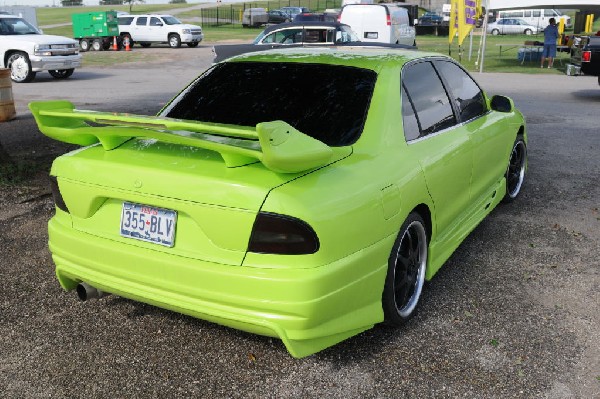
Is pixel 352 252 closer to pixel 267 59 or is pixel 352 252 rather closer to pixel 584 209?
pixel 267 59

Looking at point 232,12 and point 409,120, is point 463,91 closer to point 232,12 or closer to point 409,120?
point 409,120

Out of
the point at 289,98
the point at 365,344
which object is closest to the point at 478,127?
the point at 289,98

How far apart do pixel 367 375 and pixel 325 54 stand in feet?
6.56

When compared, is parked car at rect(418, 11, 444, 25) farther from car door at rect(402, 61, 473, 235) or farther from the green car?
the green car

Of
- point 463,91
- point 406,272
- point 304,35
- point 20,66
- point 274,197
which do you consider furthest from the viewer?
point 20,66

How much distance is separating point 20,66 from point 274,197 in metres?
16.9

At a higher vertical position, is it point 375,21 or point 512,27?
point 375,21

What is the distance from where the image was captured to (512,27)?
46062 mm

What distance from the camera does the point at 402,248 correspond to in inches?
137

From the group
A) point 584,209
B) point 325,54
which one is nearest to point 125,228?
point 325,54

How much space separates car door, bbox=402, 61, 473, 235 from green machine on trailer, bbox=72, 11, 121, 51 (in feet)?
100

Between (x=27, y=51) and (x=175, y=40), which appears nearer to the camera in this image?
(x=27, y=51)

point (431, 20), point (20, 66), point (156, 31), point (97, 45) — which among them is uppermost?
point (431, 20)

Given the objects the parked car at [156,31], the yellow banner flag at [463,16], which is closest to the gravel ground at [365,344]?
the yellow banner flag at [463,16]
